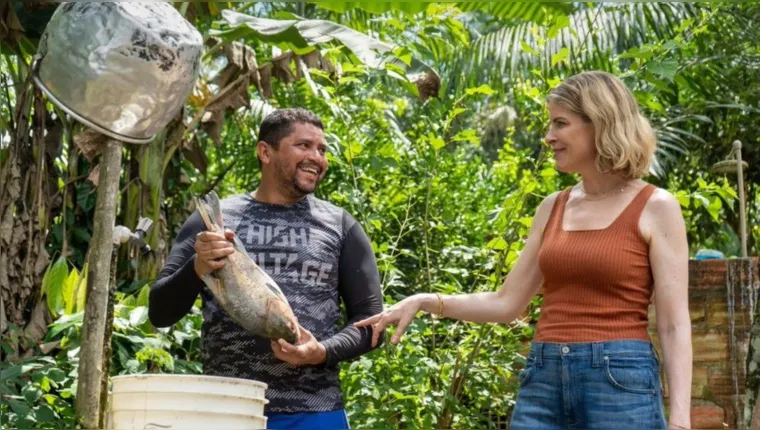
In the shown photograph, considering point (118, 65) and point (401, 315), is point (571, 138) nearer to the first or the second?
point (401, 315)

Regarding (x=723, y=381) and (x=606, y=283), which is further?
(x=723, y=381)

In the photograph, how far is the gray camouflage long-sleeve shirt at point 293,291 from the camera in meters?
3.00

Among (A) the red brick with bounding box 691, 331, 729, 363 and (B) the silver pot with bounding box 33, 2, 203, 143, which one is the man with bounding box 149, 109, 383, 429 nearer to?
(B) the silver pot with bounding box 33, 2, 203, 143

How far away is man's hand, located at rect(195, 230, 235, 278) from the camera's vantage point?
8.88ft

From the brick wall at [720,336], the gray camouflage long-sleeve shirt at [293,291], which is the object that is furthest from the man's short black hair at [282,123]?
the brick wall at [720,336]

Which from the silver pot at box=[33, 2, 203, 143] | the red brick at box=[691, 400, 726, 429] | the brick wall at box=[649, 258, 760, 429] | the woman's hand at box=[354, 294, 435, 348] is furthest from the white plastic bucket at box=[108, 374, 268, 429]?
the red brick at box=[691, 400, 726, 429]

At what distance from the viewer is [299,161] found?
3184 millimetres

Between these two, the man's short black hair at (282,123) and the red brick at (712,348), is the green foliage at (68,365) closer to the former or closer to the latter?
the man's short black hair at (282,123)

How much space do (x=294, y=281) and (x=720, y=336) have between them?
325 centimetres

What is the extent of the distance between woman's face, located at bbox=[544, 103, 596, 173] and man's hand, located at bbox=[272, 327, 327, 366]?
77 cm

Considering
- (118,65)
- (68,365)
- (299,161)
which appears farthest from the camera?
(68,365)

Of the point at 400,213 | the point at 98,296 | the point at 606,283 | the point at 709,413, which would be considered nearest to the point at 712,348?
the point at 709,413

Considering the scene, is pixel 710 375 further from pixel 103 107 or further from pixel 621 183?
pixel 103 107

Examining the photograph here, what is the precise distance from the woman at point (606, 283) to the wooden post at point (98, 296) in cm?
113
